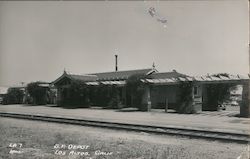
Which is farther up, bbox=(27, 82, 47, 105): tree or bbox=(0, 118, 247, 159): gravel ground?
bbox=(27, 82, 47, 105): tree

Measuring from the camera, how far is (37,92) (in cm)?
4644

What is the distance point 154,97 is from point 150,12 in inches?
924

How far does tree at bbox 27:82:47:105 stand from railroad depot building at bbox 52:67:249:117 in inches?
168

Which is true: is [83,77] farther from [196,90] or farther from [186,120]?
[186,120]

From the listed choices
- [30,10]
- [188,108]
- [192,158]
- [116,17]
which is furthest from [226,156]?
[188,108]

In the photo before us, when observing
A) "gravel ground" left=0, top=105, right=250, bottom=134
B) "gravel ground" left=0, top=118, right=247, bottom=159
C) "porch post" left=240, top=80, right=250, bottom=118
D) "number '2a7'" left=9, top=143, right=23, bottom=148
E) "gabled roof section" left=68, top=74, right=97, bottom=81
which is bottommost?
"number '2a7'" left=9, top=143, right=23, bottom=148

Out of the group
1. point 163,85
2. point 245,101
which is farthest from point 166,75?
point 245,101

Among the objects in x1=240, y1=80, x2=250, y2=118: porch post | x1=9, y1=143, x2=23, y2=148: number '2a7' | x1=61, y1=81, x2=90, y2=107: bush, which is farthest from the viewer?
x1=61, y1=81, x2=90, y2=107: bush

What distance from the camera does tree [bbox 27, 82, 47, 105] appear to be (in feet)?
150

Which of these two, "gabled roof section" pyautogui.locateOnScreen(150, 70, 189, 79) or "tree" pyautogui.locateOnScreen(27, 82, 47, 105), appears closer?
"gabled roof section" pyautogui.locateOnScreen(150, 70, 189, 79)

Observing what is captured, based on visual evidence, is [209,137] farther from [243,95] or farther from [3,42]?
[243,95]

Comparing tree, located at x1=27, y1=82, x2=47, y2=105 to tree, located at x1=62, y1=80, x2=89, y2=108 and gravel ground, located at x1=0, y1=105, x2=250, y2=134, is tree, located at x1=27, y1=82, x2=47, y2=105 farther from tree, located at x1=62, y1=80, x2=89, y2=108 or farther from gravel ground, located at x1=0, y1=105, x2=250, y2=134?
gravel ground, located at x1=0, y1=105, x2=250, y2=134

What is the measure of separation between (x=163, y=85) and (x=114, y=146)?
73.8ft

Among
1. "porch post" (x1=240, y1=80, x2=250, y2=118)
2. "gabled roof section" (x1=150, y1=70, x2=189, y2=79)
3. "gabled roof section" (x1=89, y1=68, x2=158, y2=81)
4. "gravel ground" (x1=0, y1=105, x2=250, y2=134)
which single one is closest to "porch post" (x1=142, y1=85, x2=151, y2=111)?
"gravel ground" (x1=0, y1=105, x2=250, y2=134)
